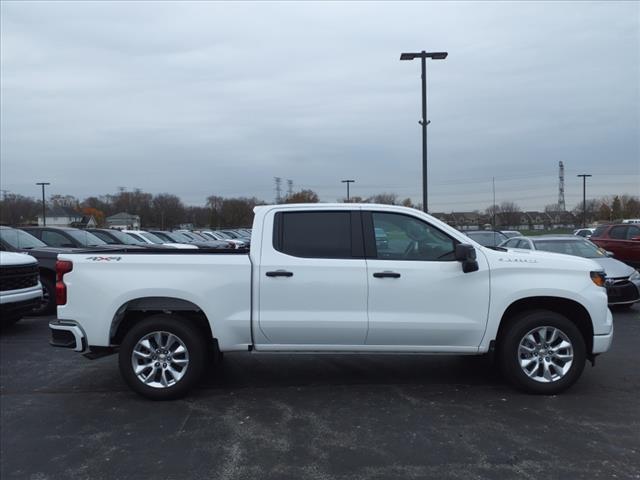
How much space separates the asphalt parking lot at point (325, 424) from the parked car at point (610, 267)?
12.1ft

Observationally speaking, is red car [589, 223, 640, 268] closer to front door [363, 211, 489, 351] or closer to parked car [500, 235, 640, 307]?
parked car [500, 235, 640, 307]

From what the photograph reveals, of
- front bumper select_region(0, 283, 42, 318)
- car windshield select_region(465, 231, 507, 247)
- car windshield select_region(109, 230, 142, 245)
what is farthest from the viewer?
car windshield select_region(465, 231, 507, 247)

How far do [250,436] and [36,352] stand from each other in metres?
4.60

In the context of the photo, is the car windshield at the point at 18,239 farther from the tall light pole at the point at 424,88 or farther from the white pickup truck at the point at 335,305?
the tall light pole at the point at 424,88

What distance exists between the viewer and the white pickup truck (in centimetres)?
525

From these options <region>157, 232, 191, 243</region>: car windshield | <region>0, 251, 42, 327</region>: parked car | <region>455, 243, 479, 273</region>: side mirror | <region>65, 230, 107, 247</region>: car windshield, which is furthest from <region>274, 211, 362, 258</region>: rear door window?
<region>157, 232, 191, 243</region>: car windshield

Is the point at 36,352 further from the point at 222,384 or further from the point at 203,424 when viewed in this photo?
the point at 203,424

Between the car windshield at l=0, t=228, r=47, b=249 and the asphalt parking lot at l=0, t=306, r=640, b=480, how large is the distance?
17.2 feet

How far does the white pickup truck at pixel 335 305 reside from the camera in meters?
5.25

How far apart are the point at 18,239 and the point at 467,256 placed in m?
9.89

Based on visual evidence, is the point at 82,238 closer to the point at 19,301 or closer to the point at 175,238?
the point at 19,301

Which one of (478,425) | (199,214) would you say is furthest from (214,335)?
(199,214)

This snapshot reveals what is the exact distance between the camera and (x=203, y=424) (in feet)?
15.5

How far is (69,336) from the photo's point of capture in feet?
17.6
